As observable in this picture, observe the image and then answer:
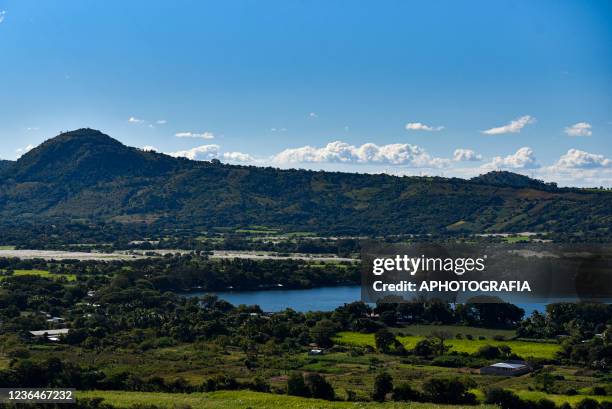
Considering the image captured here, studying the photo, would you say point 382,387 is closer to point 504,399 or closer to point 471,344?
point 504,399

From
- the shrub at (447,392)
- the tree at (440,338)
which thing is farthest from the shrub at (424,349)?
the shrub at (447,392)

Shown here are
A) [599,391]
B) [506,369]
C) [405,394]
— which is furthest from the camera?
[506,369]

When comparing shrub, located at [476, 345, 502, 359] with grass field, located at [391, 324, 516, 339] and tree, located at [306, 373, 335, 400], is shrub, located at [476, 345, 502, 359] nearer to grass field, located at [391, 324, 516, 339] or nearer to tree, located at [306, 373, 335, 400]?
grass field, located at [391, 324, 516, 339]

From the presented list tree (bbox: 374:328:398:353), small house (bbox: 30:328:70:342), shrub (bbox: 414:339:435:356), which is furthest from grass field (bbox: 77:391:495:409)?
small house (bbox: 30:328:70:342)

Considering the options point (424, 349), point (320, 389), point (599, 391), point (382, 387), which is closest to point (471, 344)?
point (424, 349)

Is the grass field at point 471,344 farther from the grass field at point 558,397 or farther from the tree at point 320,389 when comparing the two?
the tree at point 320,389

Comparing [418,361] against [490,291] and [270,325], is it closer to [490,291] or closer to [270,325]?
[270,325]
